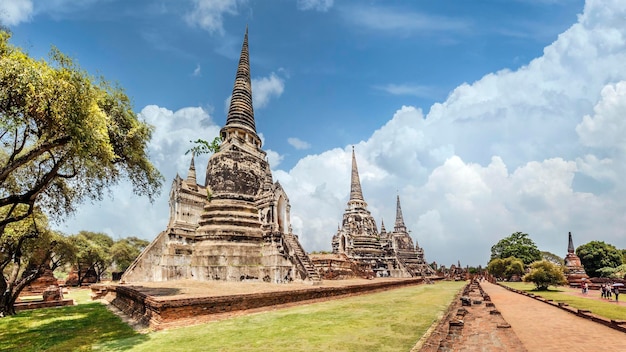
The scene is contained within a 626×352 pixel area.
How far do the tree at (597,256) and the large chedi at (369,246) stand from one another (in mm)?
23769

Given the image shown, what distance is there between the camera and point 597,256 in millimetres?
48688

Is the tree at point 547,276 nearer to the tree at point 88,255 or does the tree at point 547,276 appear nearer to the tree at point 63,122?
the tree at point 63,122

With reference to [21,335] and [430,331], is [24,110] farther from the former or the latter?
[430,331]

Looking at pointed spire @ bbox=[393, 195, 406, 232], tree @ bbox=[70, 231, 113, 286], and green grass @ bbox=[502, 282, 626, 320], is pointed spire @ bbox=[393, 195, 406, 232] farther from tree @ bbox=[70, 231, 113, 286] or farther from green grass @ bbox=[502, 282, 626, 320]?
tree @ bbox=[70, 231, 113, 286]

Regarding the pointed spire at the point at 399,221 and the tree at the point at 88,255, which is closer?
the tree at the point at 88,255

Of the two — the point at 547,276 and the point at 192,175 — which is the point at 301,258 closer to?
the point at 192,175

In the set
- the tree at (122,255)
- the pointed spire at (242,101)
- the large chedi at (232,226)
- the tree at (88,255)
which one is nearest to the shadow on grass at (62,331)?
the large chedi at (232,226)

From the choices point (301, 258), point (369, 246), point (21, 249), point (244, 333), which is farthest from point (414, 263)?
point (21, 249)

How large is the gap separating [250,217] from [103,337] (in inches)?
520

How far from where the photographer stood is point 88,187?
1098cm

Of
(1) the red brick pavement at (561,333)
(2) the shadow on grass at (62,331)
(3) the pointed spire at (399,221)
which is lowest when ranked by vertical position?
(1) the red brick pavement at (561,333)

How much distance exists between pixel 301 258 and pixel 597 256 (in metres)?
52.3

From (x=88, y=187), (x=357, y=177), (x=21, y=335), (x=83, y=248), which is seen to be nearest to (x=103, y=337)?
(x=21, y=335)

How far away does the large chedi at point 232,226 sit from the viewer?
18969mm
